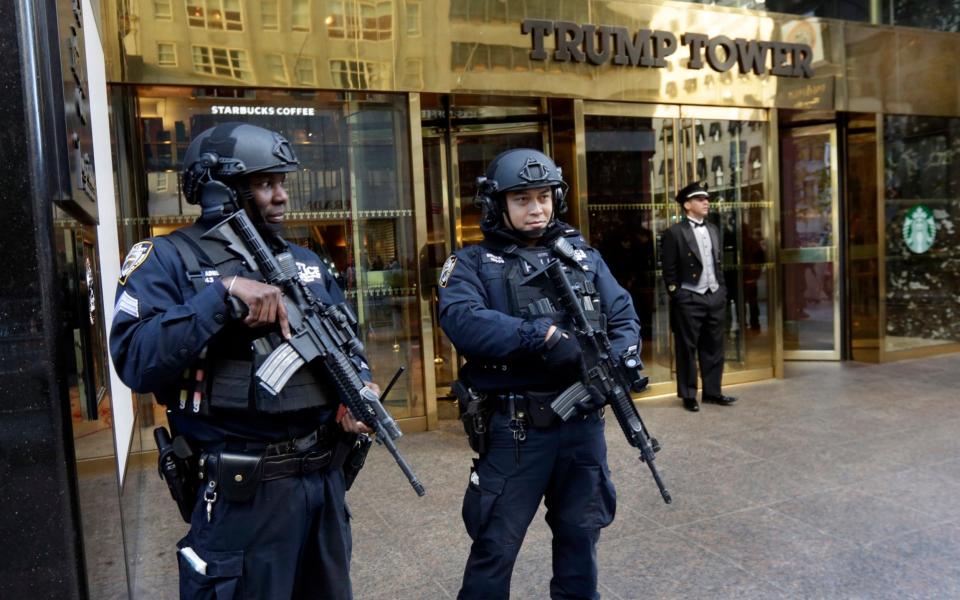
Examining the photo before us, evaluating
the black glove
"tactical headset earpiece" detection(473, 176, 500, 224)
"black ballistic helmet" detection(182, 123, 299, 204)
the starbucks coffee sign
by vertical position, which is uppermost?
the starbucks coffee sign

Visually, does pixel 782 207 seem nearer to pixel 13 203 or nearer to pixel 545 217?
pixel 545 217

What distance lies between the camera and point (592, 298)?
3.10 metres

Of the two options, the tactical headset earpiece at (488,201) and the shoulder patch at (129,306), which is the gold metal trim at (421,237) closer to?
the tactical headset earpiece at (488,201)

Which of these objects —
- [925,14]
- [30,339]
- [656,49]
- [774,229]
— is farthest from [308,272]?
[925,14]

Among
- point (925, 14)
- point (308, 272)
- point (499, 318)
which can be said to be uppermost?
point (925, 14)

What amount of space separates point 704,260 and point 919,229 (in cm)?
400

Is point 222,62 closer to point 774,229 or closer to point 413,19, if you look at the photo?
point 413,19

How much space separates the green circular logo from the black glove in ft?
26.6

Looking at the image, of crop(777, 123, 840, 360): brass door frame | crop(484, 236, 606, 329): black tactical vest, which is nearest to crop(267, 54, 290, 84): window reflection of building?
crop(484, 236, 606, 329): black tactical vest

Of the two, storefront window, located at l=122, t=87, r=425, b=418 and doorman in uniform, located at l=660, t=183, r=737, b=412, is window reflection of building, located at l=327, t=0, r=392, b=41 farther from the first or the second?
doorman in uniform, located at l=660, t=183, r=737, b=412

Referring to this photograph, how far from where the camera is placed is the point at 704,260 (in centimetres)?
710

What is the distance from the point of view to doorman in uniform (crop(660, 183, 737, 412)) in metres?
7.07

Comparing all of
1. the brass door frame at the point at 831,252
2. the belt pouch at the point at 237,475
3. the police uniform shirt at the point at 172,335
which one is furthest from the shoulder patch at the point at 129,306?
the brass door frame at the point at 831,252

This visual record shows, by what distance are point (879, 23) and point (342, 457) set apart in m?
9.04
